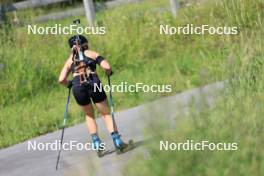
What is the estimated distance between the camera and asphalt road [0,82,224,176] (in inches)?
215

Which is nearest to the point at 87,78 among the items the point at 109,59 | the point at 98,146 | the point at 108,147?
the point at 98,146

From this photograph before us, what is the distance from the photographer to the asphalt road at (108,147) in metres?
5.45

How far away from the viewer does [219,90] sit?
6.49 m

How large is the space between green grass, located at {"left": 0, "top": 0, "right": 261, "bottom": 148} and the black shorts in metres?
2.36

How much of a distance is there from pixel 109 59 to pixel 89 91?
529 cm

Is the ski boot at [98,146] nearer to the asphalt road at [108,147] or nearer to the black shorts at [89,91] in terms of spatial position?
the asphalt road at [108,147]

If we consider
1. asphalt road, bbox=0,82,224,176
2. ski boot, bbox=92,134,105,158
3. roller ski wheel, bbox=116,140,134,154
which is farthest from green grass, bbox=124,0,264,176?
ski boot, bbox=92,134,105,158

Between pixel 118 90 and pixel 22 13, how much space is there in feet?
19.6

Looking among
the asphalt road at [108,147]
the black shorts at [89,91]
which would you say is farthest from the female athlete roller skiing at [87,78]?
the asphalt road at [108,147]

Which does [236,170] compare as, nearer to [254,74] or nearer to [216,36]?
[254,74]

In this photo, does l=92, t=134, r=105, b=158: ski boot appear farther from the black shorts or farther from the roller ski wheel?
the black shorts

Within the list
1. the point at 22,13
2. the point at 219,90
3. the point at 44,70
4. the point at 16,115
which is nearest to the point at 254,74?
the point at 219,90

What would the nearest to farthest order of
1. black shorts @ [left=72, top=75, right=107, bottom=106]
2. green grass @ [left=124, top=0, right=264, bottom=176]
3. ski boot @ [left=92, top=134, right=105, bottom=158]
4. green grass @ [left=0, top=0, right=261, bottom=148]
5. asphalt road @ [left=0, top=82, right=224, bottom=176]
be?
green grass @ [left=124, top=0, right=264, bottom=176] → asphalt road @ [left=0, top=82, right=224, bottom=176] → black shorts @ [left=72, top=75, right=107, bottom=106] → ski boot @ [left=92, top=134, right=105, bottom=158] → green grass @ [left=0, top=0, right=261, bottom=148]

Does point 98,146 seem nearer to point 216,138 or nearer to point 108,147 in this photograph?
point 108,147
